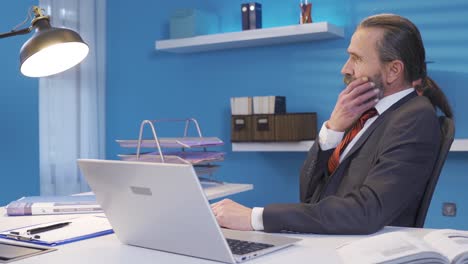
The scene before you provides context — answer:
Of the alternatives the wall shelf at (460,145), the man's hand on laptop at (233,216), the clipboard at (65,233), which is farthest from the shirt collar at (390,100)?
the wall shelf at (460,145)

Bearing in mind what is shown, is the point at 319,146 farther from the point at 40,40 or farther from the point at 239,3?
the point at 239,3

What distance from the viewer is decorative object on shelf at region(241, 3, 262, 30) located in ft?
12.0

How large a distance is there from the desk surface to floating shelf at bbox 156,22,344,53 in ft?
6.97

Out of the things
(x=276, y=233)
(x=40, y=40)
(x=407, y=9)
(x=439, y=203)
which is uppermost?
(x=407, y=9)

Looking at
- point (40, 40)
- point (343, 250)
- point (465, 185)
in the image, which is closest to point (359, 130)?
point (343, 250)

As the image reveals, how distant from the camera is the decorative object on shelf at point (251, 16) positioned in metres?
3.65

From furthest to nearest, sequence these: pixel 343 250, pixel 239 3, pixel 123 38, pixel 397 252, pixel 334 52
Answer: pixel 123 38, pixel 239 3, pixel 334 52, pixel 343 250, pixel 397 252

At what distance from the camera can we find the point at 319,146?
1.88 m

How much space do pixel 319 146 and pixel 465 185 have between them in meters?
1.72

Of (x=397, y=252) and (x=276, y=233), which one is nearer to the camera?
(x=397, y=252)

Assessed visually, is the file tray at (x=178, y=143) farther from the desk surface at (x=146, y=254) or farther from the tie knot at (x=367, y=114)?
the desk surface at (x=146, y=254)

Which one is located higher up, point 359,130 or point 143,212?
point 359,130

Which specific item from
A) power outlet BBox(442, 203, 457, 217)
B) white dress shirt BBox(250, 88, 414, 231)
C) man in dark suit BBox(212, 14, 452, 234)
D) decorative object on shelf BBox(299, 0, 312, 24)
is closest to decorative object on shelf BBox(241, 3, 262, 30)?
decorative object on shelf BBox(299, 0, 312, 24)

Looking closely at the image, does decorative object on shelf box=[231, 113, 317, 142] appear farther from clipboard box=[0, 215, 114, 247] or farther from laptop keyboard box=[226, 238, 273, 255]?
laptop keyboard box=[226, 238, 273, 255]
